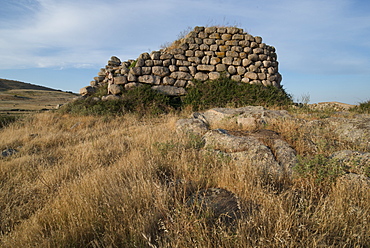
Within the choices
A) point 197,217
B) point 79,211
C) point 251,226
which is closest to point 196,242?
point 197,217

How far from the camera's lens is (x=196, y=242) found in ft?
6.82

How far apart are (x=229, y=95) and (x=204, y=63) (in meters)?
2.39

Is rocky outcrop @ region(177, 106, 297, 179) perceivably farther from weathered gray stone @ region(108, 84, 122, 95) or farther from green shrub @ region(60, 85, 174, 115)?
weathered gray stone @ region(108, 84, 122, 95)

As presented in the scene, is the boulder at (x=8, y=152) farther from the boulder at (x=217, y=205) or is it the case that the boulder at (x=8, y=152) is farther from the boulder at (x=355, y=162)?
the boulder at (x=355, y=162)

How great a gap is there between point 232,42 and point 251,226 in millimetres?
11807

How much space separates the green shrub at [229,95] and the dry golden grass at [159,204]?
598 centimetres

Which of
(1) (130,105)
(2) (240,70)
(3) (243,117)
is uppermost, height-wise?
(2) (240,70)

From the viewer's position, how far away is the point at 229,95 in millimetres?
11586

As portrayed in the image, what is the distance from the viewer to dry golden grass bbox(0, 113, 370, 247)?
7.00ft

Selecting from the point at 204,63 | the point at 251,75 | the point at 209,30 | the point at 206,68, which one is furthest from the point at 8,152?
the point at 251,75

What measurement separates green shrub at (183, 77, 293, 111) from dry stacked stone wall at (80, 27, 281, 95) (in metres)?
0.44

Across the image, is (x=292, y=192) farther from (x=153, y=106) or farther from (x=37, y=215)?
(x=153, y=106)

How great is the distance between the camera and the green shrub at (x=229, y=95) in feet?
37.2

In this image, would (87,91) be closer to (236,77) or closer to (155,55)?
(155,55)
